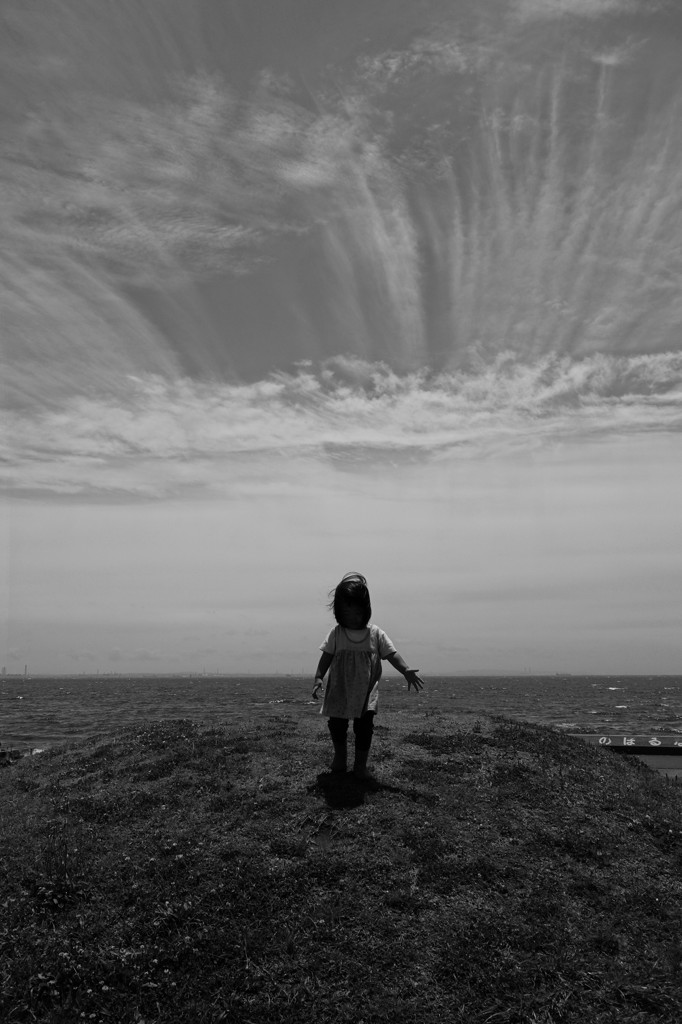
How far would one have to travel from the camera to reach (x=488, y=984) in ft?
23.4

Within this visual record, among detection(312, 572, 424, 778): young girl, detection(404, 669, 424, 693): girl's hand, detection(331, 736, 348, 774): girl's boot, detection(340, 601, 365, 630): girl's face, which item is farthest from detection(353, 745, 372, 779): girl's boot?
detection(340, 601, 365, 630): girl's face

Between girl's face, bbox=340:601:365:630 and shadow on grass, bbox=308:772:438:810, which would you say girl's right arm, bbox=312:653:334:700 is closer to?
girl's face, bbox=340:601:365:630

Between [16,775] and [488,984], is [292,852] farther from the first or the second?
[16,775]

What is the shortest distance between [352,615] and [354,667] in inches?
36.3

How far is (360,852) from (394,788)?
86.9 inches

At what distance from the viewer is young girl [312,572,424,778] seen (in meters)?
11.7

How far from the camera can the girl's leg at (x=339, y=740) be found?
11789mm

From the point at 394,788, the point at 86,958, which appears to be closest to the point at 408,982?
the point at 86,958

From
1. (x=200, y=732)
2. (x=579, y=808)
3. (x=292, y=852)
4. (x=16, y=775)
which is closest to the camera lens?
(x=292, y=852)

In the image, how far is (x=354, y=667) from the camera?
39.0 ft

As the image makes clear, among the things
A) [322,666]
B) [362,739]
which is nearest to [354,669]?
[322,666]

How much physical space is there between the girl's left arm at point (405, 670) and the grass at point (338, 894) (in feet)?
6.09

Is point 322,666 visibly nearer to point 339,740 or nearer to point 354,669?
point 354,669

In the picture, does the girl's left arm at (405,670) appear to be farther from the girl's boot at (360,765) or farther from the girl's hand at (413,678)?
the girl's boot at (360,765)
